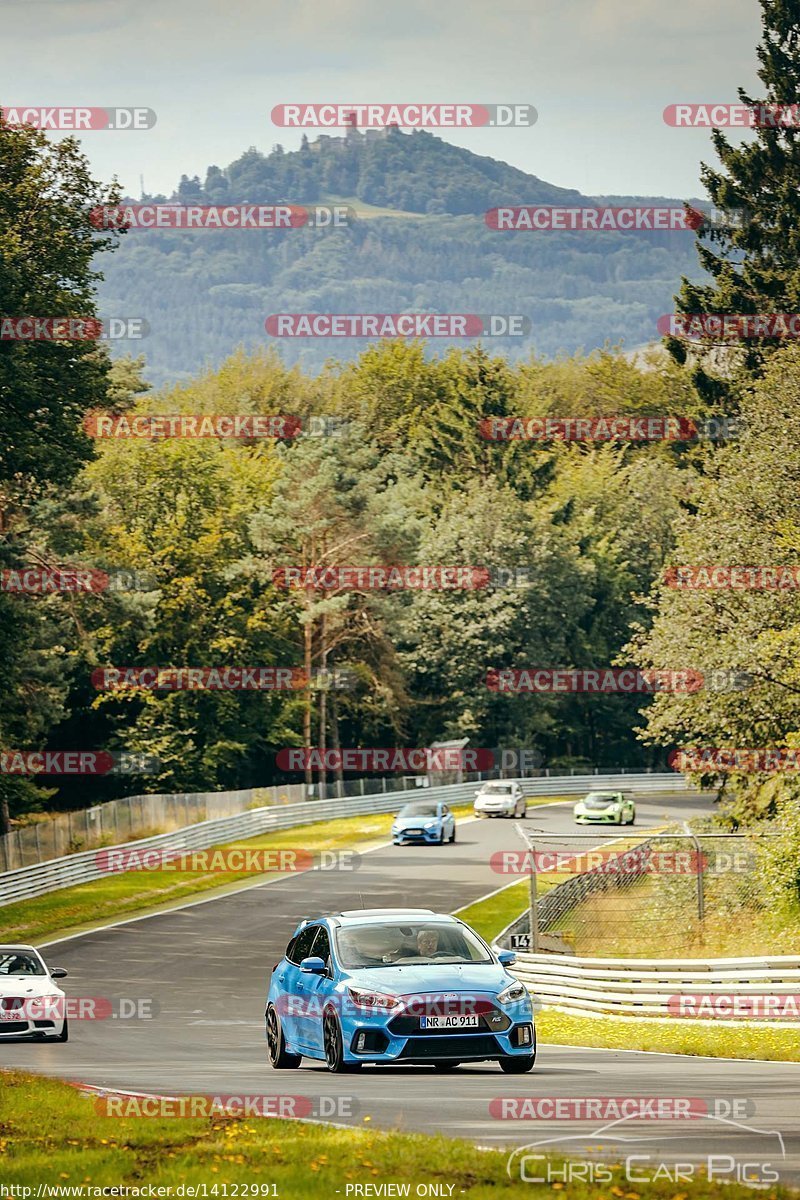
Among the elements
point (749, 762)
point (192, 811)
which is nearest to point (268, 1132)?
point (749, 762)

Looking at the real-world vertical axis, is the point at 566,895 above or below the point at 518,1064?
below

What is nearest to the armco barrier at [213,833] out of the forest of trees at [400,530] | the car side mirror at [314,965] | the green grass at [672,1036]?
the forest of trees at [400,530]

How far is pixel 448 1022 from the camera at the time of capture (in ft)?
48.4

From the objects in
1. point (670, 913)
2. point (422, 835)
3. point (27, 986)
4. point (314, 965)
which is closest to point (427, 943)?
point (314, 965)

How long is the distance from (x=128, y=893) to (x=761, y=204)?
2938 cm

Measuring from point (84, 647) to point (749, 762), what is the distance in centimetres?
2567

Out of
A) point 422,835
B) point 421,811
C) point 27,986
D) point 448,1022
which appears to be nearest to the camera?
point 448,1022

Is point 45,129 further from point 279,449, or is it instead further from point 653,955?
point 279,449

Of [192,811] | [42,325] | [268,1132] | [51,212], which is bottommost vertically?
[192,811]

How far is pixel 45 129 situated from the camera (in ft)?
142

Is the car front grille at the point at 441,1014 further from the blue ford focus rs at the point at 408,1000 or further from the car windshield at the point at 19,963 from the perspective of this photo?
the car windshield at the point at 19,963

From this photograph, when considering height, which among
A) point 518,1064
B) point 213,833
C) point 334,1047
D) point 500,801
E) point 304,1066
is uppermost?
point 334,1047

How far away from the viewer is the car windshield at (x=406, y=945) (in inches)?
619

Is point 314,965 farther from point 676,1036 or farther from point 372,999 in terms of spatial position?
point 676,1036
